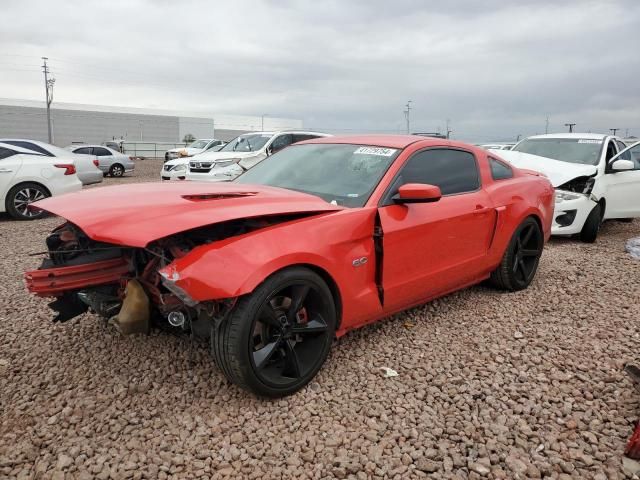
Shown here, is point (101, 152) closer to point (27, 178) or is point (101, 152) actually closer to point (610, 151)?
point (27, 178)

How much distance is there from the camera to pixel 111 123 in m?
64.7

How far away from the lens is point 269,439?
231 cm

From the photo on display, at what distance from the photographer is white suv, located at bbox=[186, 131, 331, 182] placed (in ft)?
34.4

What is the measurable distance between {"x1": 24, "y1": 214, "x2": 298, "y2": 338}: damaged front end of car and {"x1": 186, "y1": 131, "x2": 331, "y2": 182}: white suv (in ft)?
25.0

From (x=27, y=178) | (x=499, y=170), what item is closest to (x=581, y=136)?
(x=499, y=170)

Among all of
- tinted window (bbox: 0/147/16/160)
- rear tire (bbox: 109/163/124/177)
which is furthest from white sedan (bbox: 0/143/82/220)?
rear tire (bbox: 109/163/124/177)

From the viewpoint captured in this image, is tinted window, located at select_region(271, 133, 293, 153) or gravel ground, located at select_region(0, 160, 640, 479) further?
tinted window, located at select_region(271, 133, 293, 153)

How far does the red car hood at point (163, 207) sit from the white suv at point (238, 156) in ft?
24.1

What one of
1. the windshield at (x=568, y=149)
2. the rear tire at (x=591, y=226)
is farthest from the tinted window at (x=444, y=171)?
the windshield at (x=568, y=149)

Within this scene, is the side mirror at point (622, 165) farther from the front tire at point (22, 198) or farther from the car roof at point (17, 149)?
the car roof at point (17, 149)

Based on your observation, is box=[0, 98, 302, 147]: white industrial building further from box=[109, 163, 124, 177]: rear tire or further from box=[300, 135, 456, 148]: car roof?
box=[300, 135, 456, 148]: car roof

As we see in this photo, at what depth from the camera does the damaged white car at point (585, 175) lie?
6.59 meters

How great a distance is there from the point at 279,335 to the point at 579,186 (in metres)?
6.00

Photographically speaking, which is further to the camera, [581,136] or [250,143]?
[250,143]
